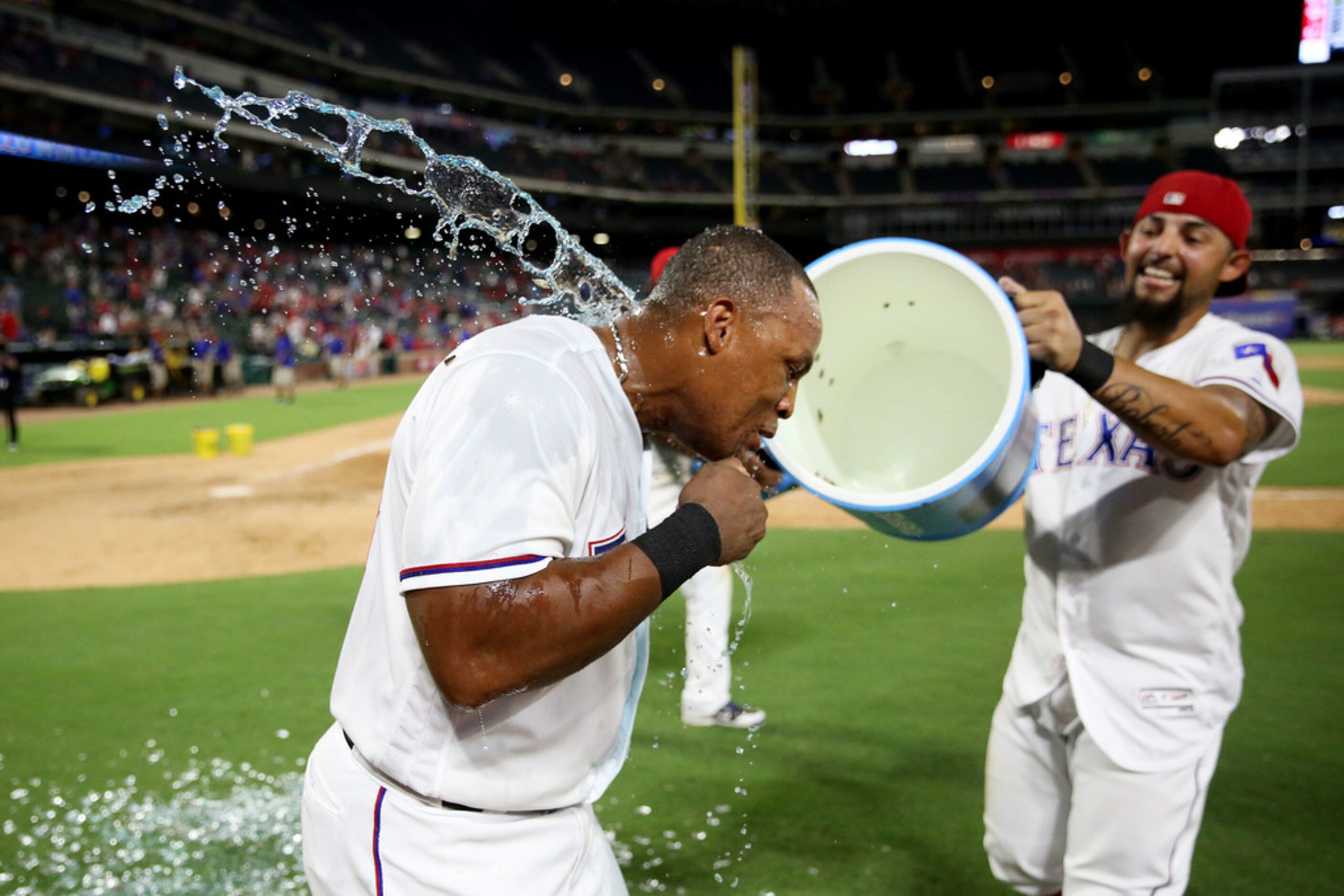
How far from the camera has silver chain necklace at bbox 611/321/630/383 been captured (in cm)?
169

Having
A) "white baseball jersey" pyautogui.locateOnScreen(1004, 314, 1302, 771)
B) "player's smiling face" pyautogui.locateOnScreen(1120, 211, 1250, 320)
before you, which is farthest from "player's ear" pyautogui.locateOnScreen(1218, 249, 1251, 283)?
"white baseball jersey" pyautogui.locateOnScreen(1004, 314, 1302, 771)

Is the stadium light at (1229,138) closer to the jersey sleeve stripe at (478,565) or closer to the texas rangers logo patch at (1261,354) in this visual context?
the texas rangers logo patch at (1261,354)

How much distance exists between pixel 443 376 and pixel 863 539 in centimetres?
784

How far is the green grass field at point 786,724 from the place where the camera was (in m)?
3.62

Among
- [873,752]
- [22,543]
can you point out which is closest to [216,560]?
[22,543]

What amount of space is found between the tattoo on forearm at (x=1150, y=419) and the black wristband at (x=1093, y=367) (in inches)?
0.9

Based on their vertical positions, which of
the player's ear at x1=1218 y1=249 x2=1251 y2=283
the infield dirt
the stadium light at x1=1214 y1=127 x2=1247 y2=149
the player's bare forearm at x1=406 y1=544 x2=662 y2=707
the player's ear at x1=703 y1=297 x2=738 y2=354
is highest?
the stadium light at x1=1214 y1=127 x2=1247 y2=149

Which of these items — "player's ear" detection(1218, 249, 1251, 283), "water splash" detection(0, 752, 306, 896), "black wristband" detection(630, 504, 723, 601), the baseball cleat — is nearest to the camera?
"black wristband" detection(630, 504, 723, 601)

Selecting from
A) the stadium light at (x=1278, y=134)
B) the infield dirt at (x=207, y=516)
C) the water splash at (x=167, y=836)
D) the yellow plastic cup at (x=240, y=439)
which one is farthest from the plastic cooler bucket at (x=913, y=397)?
the stadium light at (x=1278, y=134)

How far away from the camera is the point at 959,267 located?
7.04 ft

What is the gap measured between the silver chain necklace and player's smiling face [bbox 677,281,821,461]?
12 centimetres

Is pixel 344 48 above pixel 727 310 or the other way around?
above

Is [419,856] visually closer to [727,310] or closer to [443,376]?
[443,376]

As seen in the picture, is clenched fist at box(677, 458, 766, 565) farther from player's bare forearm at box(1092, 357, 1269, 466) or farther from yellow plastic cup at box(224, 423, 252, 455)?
yellow plastic cup at box(224, 423, 252, 455)
